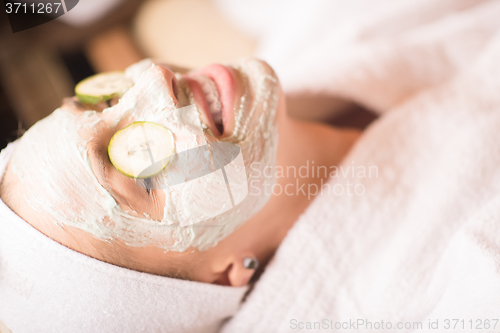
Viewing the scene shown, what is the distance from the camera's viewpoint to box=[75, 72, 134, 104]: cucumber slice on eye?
606mm

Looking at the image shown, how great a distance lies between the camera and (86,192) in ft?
1.71

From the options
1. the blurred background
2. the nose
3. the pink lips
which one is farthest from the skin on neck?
the blurred background

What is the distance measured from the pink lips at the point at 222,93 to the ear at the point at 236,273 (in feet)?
0.91

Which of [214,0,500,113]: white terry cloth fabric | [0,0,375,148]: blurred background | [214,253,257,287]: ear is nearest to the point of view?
[214,253,257,287]: ear

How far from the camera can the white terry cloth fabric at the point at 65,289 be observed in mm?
530

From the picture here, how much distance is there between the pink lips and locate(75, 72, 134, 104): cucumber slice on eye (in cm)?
12

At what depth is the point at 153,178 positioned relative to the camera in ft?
1.76

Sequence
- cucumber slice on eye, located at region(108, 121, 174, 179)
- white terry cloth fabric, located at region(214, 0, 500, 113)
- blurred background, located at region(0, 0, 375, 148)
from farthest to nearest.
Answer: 1. blurred background, located at region(0, 0, 375, 148)
2. white terry cloth fabric, located at region(214, 0, 500, 113)
3. cucumber slice on eye, located at region(108, 121, 174, 179)

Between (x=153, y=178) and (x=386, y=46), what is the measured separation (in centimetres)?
75

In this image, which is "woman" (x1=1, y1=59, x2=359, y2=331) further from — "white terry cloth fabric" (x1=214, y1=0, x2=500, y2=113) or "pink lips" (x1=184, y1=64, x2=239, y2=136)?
"white terry cloth fabric" (x1=214, y1=0, x2=500, y2=113)

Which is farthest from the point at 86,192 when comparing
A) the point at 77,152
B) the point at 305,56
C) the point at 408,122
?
the point at 305,56

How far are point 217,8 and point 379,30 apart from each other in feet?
2.19

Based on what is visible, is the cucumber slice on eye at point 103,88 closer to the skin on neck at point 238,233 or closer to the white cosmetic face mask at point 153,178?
the white cosmetic face mask at point 153,178

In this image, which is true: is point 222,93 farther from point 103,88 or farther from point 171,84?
point 103,88
